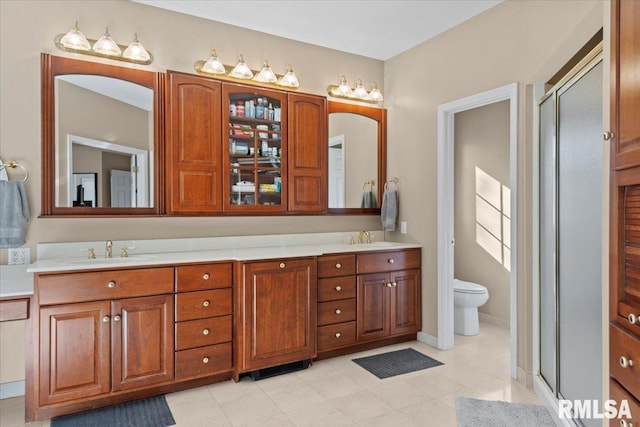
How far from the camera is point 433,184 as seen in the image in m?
3.65

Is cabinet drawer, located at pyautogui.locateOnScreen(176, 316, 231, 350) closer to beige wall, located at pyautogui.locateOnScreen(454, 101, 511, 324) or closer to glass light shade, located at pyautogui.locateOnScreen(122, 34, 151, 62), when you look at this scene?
glass light shade, located at pyautogui.locateOnScreen(122, 34, 151, 62)

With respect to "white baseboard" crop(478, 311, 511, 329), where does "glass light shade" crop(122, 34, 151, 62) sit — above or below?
above

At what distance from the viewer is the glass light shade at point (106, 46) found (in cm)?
285

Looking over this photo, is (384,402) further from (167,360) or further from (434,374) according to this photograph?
(167,360)

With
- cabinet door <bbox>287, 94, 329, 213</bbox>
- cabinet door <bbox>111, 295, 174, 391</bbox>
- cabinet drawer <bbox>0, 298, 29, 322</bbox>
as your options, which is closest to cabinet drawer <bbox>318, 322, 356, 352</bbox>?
cabinet door <bbox>287, 94, 329, 213</bbox>

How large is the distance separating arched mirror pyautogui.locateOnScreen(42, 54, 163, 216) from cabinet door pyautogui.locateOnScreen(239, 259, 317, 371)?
99 centimetres

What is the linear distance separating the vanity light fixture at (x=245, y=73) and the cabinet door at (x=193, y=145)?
0.10 meters

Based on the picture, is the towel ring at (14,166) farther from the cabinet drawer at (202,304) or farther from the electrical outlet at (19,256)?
the cabinet drawer at (202,304)

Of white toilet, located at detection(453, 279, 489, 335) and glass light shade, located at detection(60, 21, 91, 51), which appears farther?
white toilet, located at detection(453, 279, 489, 335)

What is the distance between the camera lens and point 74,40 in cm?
276

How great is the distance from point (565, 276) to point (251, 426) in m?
1.93

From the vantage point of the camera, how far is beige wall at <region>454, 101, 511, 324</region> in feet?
13.9

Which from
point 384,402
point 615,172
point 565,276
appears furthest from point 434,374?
point 615,172

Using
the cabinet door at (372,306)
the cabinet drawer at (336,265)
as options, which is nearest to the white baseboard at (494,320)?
the cabinet door at (372,306)
